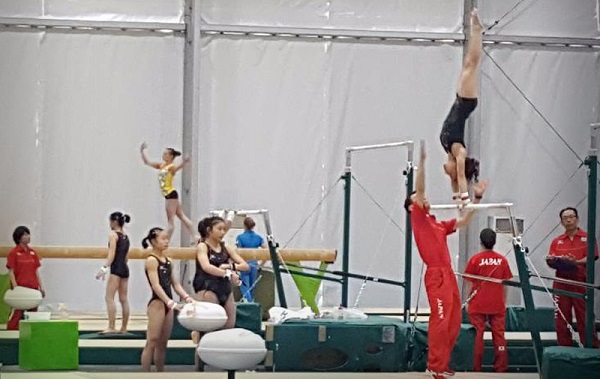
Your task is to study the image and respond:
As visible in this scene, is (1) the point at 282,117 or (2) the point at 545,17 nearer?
(1) the point at 282,117

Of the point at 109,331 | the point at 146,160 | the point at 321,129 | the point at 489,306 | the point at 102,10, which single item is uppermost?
the point at 102,10

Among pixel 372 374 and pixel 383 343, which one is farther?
pixel 383 343

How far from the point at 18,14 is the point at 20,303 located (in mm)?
5649

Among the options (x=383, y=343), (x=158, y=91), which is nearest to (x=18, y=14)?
(x=158, y=91)

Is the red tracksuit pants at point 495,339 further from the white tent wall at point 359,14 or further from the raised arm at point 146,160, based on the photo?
the white tent wall at point 359,14

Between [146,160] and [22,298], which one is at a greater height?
[146,160]

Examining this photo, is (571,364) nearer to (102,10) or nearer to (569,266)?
(569,266)

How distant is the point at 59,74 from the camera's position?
1581 centimetres

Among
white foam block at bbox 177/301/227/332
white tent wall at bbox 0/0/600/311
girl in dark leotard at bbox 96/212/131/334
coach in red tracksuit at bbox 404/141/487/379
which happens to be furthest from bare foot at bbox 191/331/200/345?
white tent wall at bbox 0/0/600/311

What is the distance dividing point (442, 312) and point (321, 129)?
7773mm

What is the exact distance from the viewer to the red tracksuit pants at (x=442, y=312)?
28.9ft

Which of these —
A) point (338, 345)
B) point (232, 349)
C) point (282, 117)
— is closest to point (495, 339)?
point (338, 345)

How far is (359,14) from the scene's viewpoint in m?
16.6

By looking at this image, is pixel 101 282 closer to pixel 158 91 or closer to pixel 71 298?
pixel 71 298
